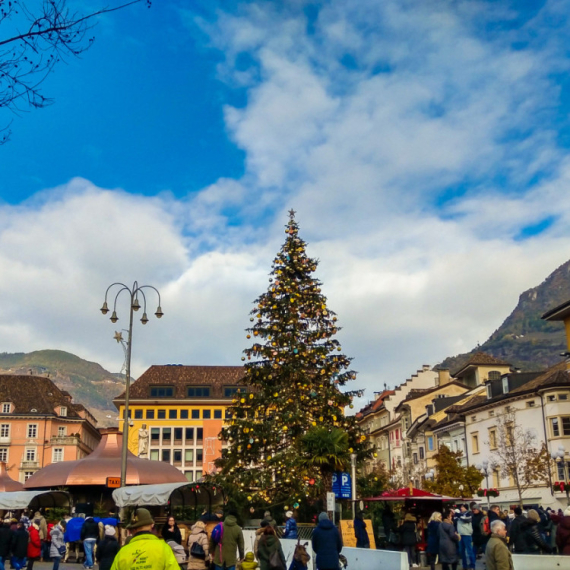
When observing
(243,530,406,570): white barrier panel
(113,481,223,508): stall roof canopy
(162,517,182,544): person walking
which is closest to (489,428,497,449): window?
(113,481,223,508): stall roof canopy

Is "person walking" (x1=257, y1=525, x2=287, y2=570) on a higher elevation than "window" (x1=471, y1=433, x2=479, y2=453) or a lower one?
lower

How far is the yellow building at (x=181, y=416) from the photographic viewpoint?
91.4 m

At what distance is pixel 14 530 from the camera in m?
19.0

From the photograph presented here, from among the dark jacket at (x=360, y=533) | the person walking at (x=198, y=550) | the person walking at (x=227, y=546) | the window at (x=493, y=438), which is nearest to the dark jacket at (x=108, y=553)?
the person walking at (x=198, y=550)

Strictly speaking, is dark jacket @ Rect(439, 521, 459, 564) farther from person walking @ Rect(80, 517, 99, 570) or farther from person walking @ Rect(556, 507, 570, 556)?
person walking @ Rect(80, 517, 99, 570)

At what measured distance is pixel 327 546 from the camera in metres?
13.6

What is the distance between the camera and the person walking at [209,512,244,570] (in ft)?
45.6

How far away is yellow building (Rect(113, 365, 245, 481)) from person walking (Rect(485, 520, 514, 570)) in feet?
269

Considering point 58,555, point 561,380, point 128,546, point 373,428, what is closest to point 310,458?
point 58,555

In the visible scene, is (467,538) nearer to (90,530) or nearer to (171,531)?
(171,531)

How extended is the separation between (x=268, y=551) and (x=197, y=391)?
270 ft

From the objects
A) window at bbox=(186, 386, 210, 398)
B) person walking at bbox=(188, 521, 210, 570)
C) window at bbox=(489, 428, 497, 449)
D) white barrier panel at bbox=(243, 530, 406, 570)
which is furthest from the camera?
window at bbox=(186, 386, 210, 398)

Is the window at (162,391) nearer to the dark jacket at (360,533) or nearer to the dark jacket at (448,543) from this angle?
the dark jacket at (360,533)

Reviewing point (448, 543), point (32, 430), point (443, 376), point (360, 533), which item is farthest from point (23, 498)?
point (443, 376)
